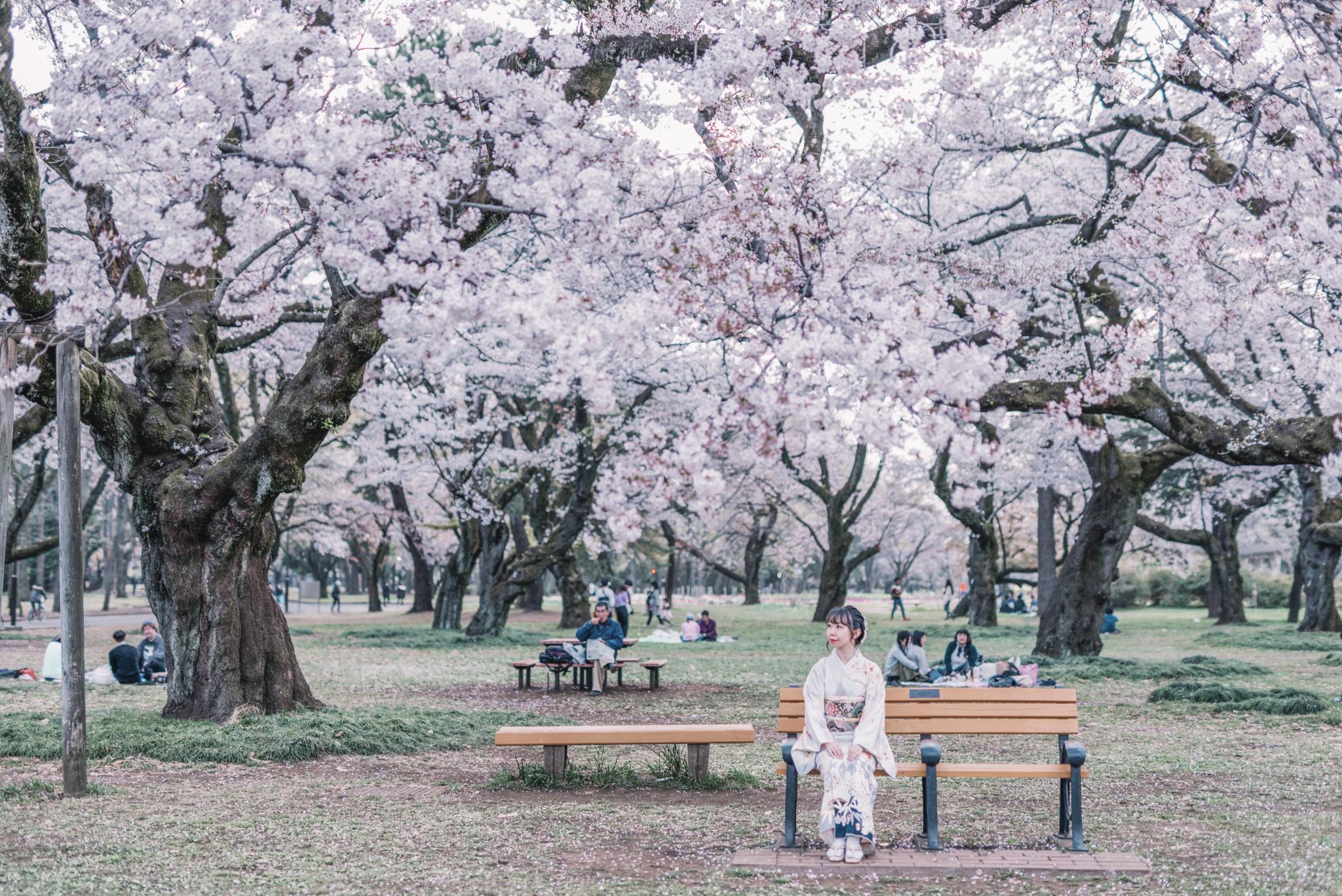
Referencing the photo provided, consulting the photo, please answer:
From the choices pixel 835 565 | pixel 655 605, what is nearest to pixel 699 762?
pixel 835 565

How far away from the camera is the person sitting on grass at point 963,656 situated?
47.0 ft

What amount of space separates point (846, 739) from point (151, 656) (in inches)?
499

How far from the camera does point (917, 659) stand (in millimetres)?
14203

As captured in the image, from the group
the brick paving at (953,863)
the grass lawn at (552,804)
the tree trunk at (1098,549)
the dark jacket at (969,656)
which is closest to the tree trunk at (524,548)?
the tree trunk at (1098,549)

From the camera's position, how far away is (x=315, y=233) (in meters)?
8.35

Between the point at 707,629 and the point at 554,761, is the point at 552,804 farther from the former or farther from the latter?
the point at 707,629

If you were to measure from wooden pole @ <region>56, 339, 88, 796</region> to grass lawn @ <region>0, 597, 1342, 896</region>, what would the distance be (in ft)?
1.29

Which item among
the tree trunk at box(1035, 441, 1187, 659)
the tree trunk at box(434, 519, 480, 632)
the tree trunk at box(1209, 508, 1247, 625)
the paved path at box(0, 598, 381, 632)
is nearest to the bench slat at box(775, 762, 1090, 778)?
the tree trunk at box(1035, 441, 1187, 659)

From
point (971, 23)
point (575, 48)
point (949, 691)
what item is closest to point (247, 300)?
point (575, 48)

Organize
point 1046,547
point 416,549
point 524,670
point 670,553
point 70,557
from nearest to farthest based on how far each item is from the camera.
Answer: point 70,557
point 524,670
point 1046,547
point 416,549
point 670,553

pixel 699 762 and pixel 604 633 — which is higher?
pixel 604 633

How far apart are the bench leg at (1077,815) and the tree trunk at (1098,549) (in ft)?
41.1

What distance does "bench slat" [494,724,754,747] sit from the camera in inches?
321

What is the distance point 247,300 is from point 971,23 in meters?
7.37
